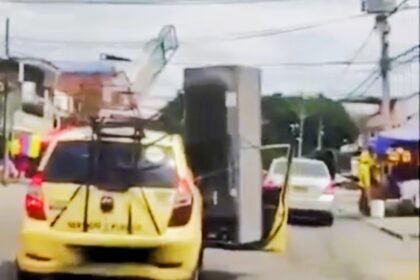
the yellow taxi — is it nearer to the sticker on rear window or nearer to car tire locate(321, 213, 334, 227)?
the sticker on rear window

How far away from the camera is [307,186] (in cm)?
209

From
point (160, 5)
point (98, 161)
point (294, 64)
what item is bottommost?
point (98, 161)

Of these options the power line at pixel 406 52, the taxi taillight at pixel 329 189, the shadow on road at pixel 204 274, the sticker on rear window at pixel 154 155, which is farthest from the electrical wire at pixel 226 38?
the shadow on road at pixel 204 274

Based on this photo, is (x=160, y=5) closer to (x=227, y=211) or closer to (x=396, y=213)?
(x=227, y=211)

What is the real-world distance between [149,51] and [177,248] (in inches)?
16.1

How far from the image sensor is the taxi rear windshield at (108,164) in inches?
82.4

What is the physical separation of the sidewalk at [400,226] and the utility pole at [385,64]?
205 mm

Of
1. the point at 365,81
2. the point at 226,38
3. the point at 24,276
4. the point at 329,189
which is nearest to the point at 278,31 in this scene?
the point at 226,38

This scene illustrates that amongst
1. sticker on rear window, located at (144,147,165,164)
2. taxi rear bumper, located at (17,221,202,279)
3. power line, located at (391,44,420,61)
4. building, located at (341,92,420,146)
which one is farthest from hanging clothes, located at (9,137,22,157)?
power line, located at (391,44,420,61)

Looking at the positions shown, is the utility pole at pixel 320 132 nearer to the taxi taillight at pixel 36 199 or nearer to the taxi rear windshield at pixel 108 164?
the taxi rear windshield at pixel 108 164

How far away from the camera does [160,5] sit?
7.02ft

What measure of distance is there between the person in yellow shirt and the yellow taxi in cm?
34

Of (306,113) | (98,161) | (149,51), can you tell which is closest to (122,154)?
(98,161)

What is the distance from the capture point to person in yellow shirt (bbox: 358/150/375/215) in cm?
197
